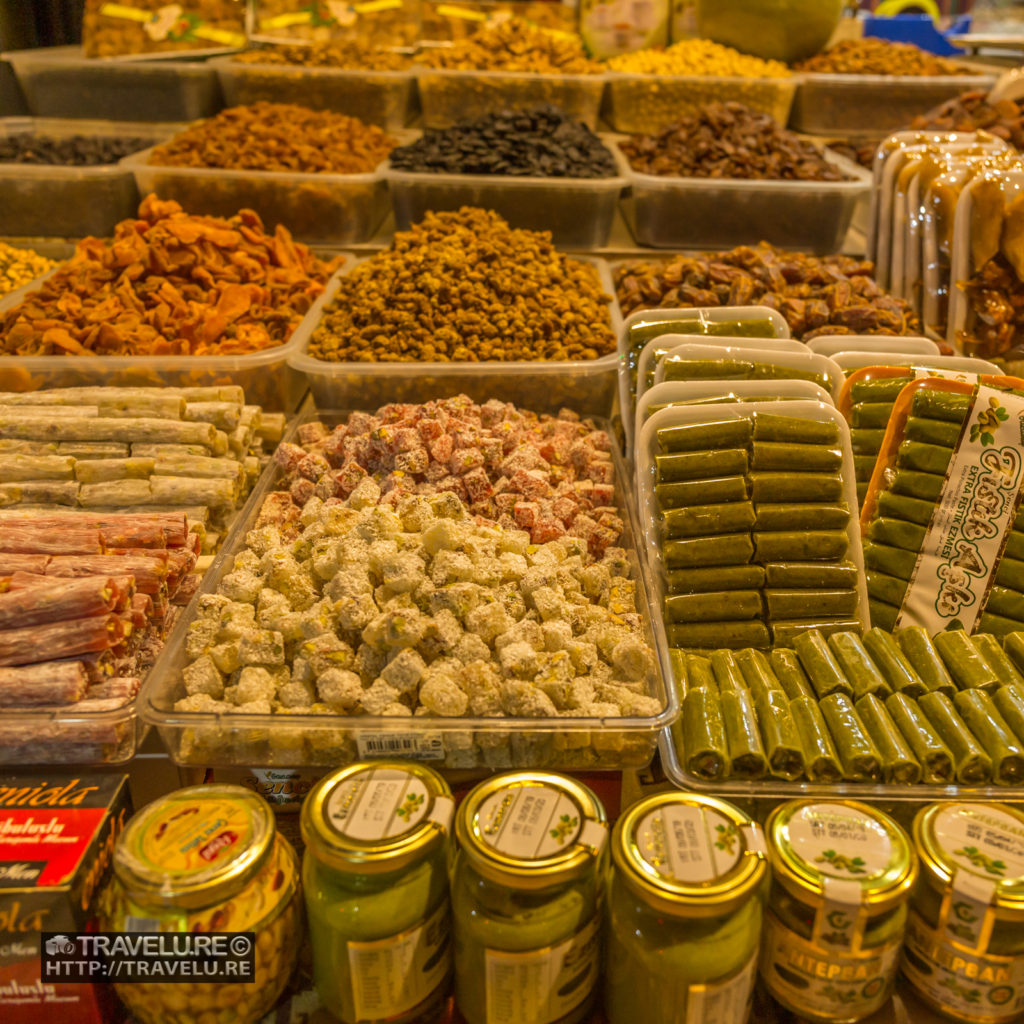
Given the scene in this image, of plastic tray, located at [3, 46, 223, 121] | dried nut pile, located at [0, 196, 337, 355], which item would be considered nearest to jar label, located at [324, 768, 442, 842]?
dried nut pile, located at [0, 196, 337, 355]

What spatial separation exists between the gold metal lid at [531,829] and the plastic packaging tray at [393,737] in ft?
0.46

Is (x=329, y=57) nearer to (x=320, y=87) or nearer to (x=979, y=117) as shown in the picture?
(x=320, y=87)

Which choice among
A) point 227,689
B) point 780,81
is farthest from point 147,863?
point 780,81

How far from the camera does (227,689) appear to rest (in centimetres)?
120

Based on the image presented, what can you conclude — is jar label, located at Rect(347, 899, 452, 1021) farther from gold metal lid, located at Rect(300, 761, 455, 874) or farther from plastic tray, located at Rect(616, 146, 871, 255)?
plastic tray, located at Rect(616, 146, 871, 255)

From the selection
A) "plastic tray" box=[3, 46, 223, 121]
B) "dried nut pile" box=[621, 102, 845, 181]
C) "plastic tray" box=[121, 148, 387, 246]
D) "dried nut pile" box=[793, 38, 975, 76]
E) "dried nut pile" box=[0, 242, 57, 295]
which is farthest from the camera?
"dried nut pile" box=[793, 38, 975, 76]

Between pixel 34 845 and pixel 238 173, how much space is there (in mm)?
2315

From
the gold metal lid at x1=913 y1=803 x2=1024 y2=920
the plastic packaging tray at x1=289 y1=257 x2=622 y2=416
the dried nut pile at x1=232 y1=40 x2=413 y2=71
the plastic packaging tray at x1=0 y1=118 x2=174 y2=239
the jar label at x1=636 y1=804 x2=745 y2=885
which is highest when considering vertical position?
the dried nut pile at x1=232 y1=40 x2=413 y2=71

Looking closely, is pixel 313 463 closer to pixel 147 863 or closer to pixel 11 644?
pixel 11 644

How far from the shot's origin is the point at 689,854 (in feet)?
2.89

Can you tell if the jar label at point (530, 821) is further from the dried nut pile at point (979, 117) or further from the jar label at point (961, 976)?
the dried nut pile at point (979, 117)

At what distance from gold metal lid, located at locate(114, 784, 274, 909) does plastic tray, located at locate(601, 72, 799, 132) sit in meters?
3.21

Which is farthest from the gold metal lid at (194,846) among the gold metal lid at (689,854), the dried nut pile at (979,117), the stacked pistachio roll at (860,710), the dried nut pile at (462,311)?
the dried nut pile at (979,117)

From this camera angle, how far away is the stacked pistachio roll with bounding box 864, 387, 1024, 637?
1.47 m
